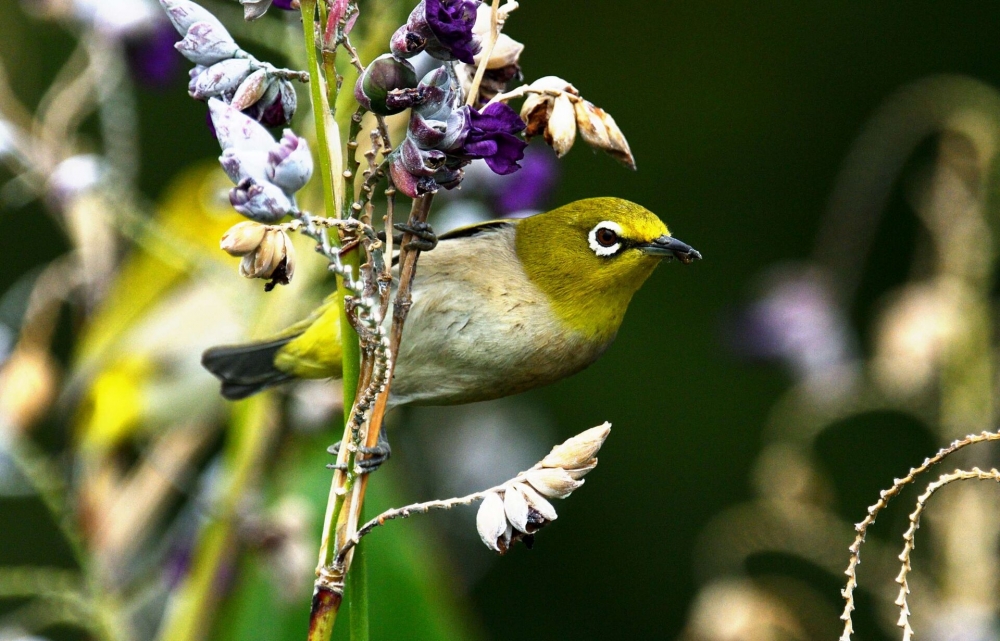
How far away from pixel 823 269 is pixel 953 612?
105 cm

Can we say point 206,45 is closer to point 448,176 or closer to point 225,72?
point 225,72

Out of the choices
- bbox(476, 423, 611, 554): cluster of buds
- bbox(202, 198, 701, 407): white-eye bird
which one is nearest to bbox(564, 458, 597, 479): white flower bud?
bbox(476, 423, 611, 554): cluster of buds

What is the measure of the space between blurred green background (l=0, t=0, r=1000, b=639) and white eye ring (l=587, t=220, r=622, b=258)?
2.71 metres

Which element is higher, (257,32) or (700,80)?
(257,32)

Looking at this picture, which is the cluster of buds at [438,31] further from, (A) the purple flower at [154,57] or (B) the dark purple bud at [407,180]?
(A) the purple flower at [154,57]

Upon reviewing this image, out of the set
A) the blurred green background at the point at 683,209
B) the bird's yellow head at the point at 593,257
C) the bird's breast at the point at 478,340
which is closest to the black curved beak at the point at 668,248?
the bird's yellow head at the point at 593,257

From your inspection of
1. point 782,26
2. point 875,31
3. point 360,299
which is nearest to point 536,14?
point 782,26

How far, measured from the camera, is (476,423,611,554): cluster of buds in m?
0.78

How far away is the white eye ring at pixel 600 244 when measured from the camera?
1425 millimetres

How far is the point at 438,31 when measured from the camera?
768 millimetres

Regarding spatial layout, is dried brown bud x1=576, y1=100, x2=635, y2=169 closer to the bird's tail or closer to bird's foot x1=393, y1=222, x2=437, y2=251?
bird's foot x1=393, y1=222, x2=437, y2=251

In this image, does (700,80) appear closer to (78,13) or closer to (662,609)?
(662,609)

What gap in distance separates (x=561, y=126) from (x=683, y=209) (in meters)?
3.94

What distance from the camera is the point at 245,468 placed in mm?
1385
